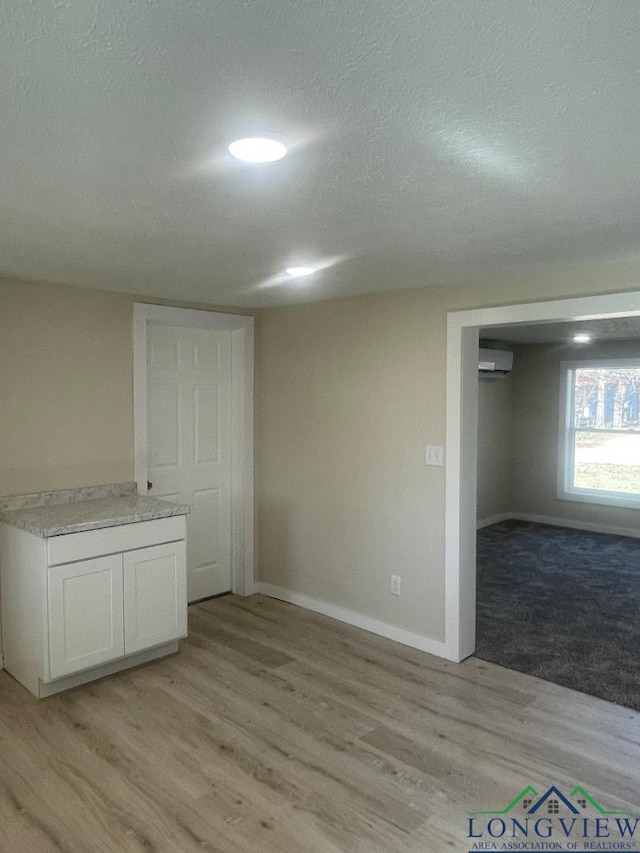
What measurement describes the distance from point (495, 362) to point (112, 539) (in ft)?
Result: 16.1

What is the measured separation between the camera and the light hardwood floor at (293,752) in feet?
7.22

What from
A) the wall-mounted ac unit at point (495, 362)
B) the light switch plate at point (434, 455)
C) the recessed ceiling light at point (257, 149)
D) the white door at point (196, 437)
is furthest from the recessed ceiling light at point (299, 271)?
the wall-mounted ac unit at point (495, 362)

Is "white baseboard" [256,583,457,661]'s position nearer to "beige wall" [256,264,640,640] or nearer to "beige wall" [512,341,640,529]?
"beige wall" [256,264,640,640]

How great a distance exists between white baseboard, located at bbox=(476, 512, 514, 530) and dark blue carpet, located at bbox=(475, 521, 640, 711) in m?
0.38

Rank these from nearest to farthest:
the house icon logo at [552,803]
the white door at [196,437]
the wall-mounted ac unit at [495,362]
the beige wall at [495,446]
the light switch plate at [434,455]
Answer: the house icon logo at [552,803] → the light switch plate at [434,455] → the white door at [196,437] → the wall-mounted ac unit at [495,362] → the beige wall at [495,446]

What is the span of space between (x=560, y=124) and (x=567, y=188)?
48 centimetres

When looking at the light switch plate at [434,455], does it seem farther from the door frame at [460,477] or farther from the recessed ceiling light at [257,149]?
the recessed ceiling light at [257,149]

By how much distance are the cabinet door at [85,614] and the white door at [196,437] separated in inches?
42.3

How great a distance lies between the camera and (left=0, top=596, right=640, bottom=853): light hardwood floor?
2201 mm

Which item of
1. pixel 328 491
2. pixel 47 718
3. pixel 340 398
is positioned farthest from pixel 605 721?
pixel 47 718

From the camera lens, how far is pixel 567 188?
1.85 metres

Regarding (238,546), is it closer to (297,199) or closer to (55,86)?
(297,199)

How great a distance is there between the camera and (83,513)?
3.34 metres

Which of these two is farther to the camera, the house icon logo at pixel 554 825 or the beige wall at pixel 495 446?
the beige wall at pixel 495 446
